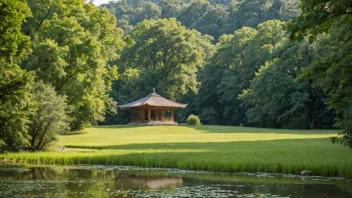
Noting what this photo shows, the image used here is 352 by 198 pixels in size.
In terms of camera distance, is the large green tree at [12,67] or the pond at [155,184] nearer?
the pond at [155,184]

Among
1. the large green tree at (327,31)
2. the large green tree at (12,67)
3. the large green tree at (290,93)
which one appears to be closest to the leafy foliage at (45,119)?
the large green tree at (12,67)

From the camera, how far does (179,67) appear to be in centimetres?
7688

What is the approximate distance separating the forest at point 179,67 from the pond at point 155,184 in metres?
3.40

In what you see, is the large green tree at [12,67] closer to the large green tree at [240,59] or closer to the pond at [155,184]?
the pond at [155,184]

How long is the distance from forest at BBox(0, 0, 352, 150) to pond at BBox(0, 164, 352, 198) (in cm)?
340

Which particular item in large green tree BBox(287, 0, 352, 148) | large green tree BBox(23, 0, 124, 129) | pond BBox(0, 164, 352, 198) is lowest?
pond BBox(0, 164, 352, 198)

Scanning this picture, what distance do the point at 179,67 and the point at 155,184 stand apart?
61516 mm

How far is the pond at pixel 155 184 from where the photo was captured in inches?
545

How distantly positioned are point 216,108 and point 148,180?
210 feet

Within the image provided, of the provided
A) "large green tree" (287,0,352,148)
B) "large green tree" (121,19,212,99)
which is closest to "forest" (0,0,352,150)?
"large green tree" (287,0,352,148)

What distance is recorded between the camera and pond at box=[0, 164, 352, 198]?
13844 millimetres

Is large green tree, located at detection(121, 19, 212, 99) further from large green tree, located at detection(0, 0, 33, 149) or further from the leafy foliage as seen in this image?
large green tree, located at detection(0, 0, 33, 149)

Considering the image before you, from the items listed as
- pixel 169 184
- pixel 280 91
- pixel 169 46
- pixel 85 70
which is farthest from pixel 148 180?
pixel 169 46

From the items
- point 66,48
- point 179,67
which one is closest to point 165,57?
point 179,67
